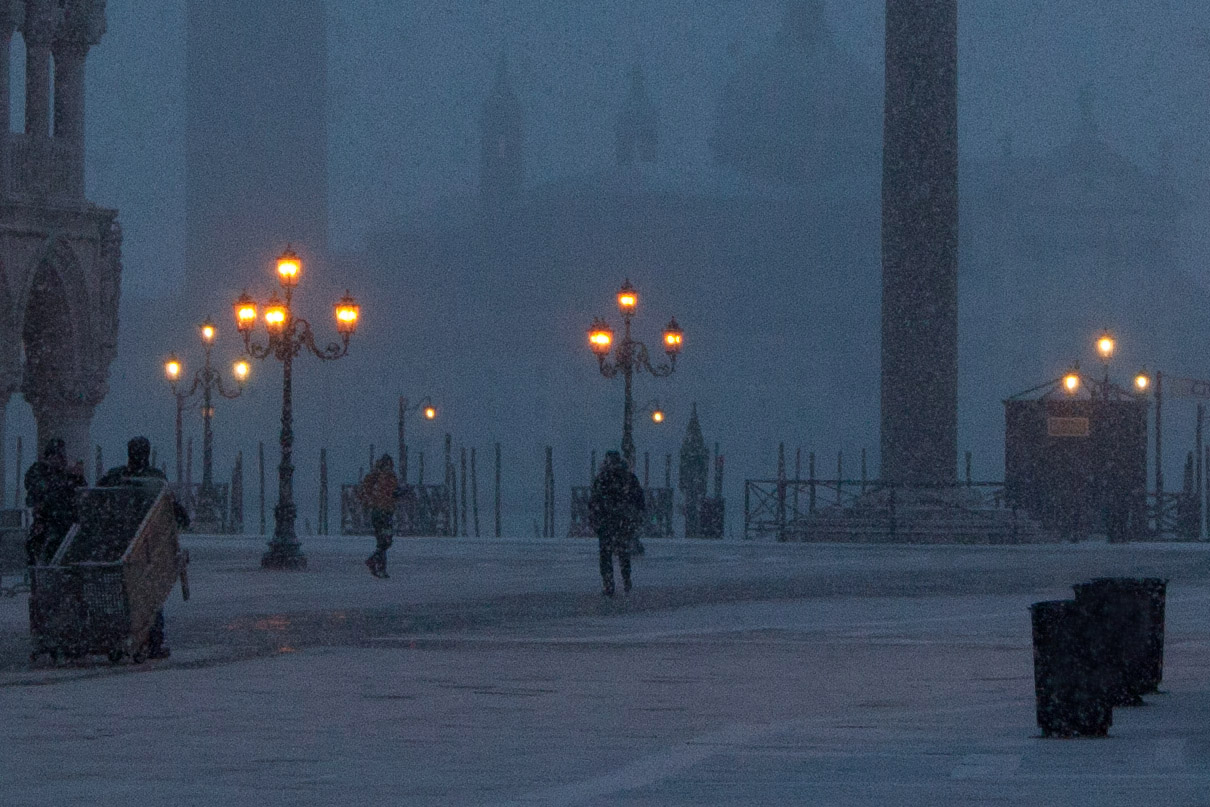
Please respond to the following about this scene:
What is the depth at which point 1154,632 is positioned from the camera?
1444 cm

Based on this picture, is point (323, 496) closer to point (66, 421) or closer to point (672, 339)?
point (672, 339)

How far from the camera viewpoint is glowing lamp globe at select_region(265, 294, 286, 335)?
122 ft

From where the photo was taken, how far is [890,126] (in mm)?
50156

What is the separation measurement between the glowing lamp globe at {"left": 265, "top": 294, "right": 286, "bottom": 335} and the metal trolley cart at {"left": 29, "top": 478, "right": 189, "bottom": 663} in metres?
20.2

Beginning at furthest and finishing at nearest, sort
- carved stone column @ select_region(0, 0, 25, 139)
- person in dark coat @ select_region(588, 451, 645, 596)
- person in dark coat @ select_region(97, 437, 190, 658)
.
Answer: carved stone column @ select_region(0, 0, 25, 139) < person in dark coat @ select_region(588, 451, 645, 596) < person in dark coat @ select_region(97, 437, 190, 658)

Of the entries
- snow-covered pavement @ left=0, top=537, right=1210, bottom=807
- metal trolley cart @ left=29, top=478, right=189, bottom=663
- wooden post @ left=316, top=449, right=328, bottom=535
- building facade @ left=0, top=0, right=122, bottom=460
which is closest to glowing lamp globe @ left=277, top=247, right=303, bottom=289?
building facade @ left=0, top=0, right=122, bottom=460

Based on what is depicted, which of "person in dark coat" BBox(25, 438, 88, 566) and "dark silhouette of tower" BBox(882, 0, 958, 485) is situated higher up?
"dark silhouette of tower" BBox(882, 0, 958, 485)

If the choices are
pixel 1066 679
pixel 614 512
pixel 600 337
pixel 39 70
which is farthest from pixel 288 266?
pixel 1066 679

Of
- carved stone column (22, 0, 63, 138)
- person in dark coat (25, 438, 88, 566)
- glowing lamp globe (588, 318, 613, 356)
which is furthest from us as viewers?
glowing lamp globe (588, 318, 613, 356)

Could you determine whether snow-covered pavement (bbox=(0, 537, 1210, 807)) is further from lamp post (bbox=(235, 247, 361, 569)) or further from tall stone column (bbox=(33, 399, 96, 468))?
tall stone column (bbox=(33, 399, 96, 468))

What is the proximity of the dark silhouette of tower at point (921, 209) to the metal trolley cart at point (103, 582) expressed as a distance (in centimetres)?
3409

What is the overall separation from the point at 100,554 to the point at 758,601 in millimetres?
11603

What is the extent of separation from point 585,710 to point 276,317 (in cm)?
2458

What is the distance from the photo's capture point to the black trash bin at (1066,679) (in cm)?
1188
